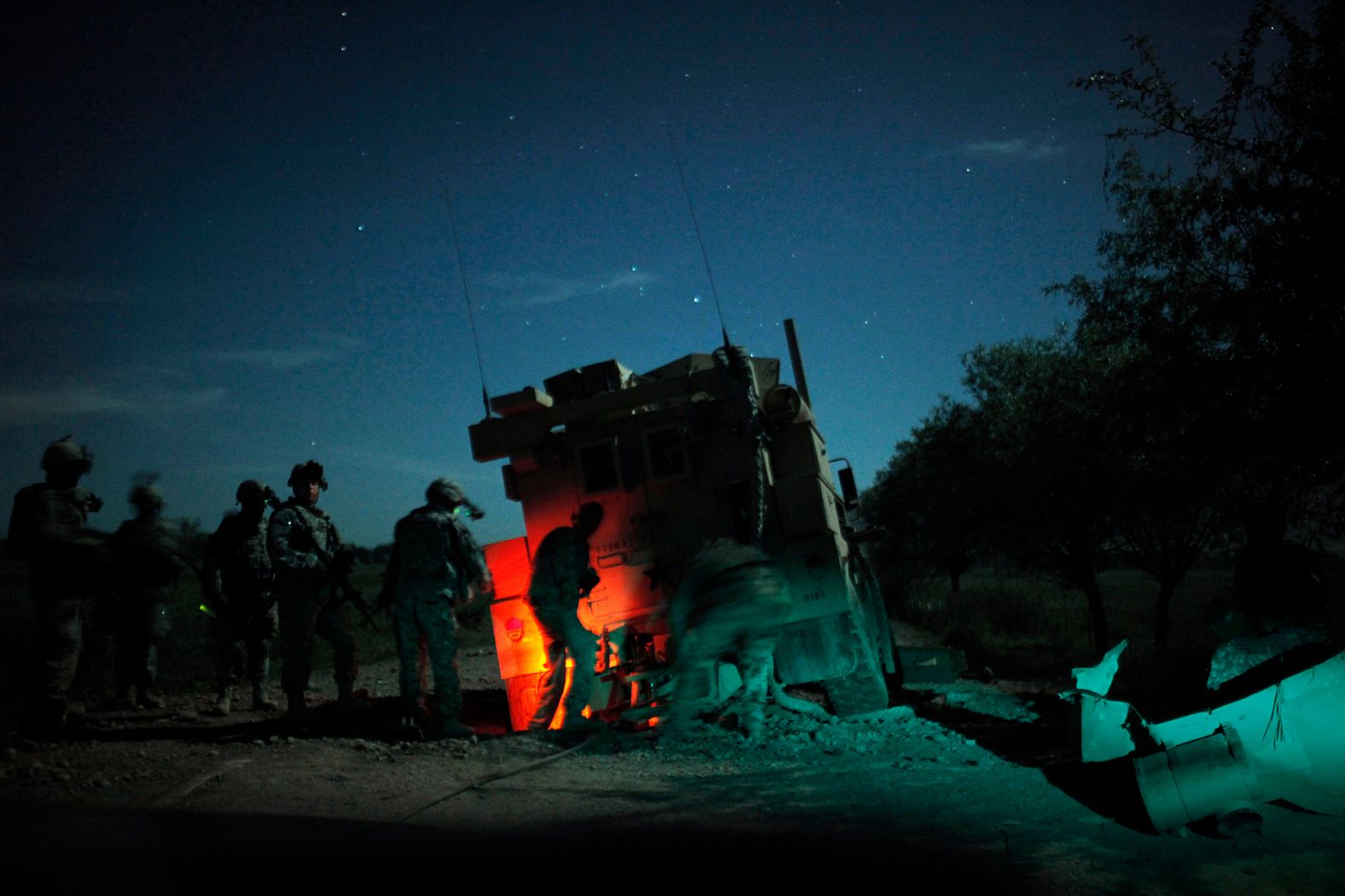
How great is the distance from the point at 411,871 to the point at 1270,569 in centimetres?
516

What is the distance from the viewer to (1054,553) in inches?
671

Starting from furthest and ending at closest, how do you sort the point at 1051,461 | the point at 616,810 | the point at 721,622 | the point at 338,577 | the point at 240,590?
the point at 1051,461, the point at 240,590, the point at 338,577, the point at 721,622, the point at 616,810

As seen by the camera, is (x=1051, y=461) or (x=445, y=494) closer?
(x=445, y=494)

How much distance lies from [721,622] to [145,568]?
178 inches

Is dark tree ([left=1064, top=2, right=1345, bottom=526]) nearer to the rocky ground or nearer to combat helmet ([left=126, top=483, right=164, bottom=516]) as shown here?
the rocky ground

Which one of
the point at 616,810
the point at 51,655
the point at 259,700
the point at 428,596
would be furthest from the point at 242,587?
the point at 616,810

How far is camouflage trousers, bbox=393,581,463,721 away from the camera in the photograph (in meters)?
6.87

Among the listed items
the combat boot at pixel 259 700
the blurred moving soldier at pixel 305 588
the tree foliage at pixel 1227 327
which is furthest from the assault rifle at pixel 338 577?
the tree foliage at pixel 1227 327

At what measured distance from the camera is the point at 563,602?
746cm

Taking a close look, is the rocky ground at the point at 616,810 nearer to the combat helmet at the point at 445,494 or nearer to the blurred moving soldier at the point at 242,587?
the blurred moving soldier at the point at 242,587

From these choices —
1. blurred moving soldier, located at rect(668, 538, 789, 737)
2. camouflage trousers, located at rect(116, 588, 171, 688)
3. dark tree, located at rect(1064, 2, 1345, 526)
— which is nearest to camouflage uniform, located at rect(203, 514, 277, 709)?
camouflage trousers, located at rect(116, 588, 171, 688)

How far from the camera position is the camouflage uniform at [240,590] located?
7.76 m

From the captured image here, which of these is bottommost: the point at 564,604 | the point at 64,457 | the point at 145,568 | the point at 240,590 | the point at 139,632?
the point at 564,604

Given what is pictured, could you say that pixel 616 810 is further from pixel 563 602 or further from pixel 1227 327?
pixel 1227 327
